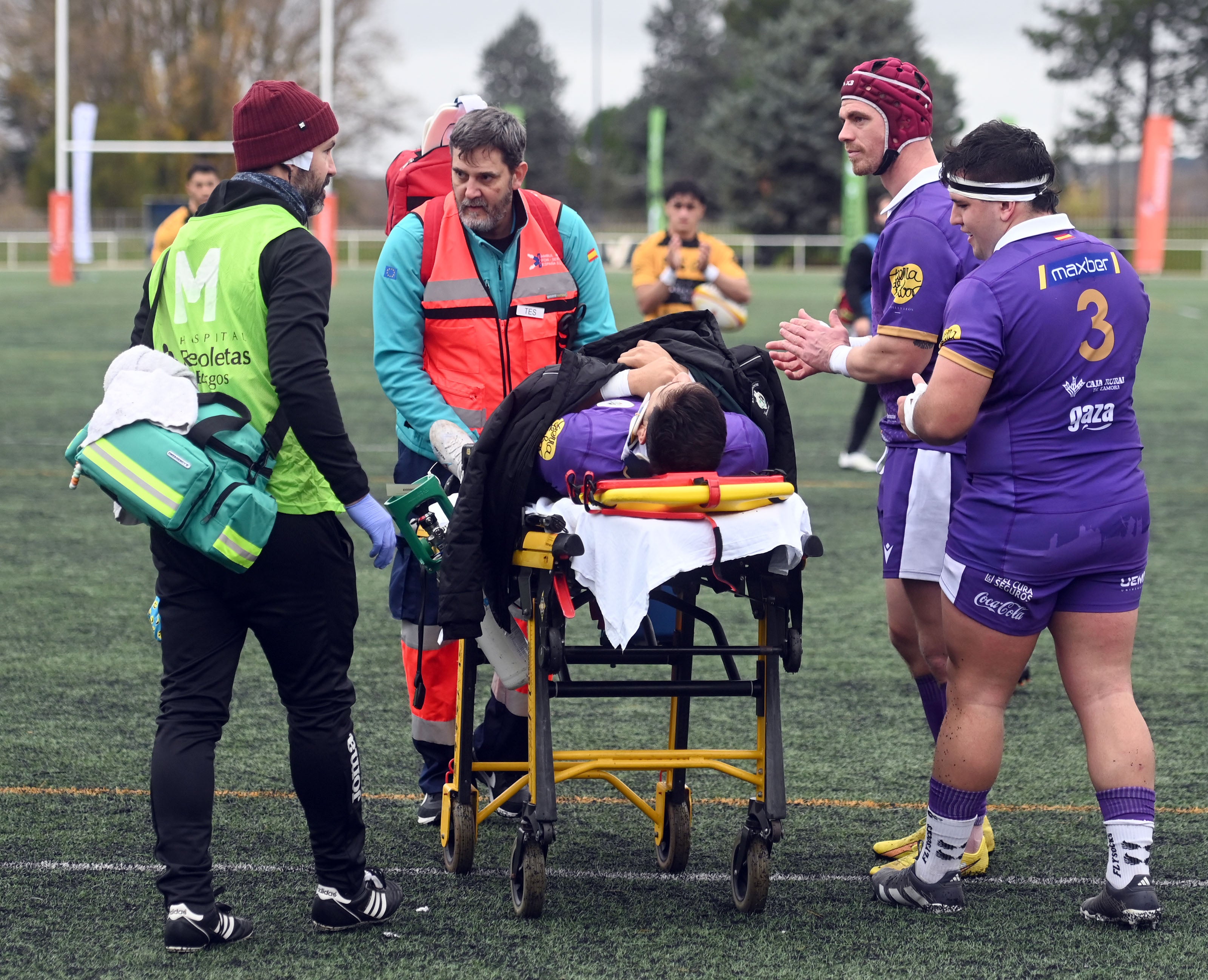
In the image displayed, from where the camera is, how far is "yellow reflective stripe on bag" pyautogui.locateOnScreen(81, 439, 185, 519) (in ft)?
10.7

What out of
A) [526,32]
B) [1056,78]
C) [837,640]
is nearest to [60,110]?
[837,640]

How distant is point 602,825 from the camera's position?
449 centimetres

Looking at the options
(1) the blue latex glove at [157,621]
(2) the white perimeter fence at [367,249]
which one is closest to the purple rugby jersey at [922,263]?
(1) the blue latex glove at [157,621]

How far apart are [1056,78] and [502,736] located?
5902 centimetres

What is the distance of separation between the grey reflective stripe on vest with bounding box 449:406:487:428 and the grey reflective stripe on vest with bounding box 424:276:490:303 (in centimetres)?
31

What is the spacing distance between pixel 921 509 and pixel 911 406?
0.58 m

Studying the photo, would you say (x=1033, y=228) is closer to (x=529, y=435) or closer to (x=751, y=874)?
(x=529, y=435)

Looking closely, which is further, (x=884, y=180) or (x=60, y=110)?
(x=60, y=110)

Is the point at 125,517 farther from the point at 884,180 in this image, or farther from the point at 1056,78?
the point at 1056,78

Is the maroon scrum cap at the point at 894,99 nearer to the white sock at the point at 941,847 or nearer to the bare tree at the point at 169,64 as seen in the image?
the white sock at the point at 941,847

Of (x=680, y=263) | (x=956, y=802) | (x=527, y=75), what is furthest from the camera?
(x=527, y=75)

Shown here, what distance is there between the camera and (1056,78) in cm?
5828

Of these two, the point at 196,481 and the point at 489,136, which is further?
the point at 489,136

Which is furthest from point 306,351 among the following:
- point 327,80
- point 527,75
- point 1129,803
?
point 527,75
